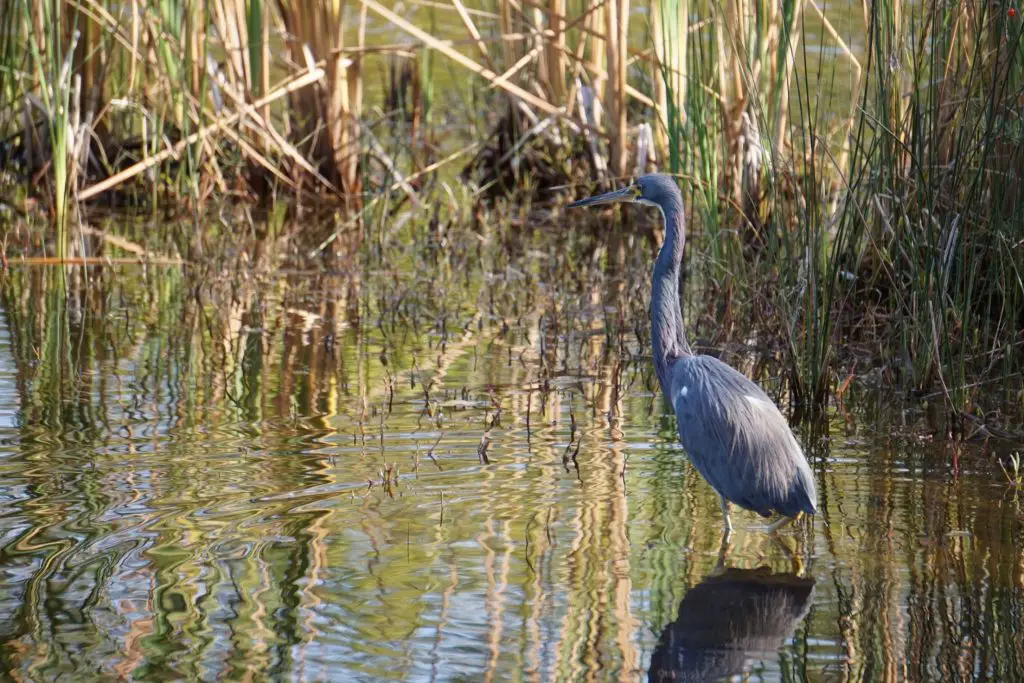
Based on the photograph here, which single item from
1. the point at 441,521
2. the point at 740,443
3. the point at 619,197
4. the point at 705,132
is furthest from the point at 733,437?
the point at 705,132

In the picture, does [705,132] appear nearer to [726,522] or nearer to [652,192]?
[652,192]

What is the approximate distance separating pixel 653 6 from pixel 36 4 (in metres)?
3.50

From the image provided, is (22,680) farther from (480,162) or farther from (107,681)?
(480,162)

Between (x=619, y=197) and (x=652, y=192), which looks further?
(x=619, y=197)

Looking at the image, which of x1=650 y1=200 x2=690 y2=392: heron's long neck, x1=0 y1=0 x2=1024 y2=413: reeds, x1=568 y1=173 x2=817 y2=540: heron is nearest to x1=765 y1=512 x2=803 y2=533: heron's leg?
x1=568 y1=173 x2=817 y2=540: heron

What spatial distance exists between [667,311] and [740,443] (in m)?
0.75

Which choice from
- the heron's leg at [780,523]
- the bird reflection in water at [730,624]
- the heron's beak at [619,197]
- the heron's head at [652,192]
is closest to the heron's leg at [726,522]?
the heron's leg at [780,523]

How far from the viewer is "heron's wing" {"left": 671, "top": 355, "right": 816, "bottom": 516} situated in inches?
170

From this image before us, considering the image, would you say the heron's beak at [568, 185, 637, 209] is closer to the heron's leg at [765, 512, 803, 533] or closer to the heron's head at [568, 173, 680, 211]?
the heron's head at [568, 173, 680, 211]

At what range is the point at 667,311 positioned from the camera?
506cm

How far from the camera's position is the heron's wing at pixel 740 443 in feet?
14.2

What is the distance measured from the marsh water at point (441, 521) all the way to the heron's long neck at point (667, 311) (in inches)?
14.9

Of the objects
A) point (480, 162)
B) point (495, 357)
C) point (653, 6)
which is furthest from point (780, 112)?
point (480, 162)

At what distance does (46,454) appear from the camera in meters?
5.18
